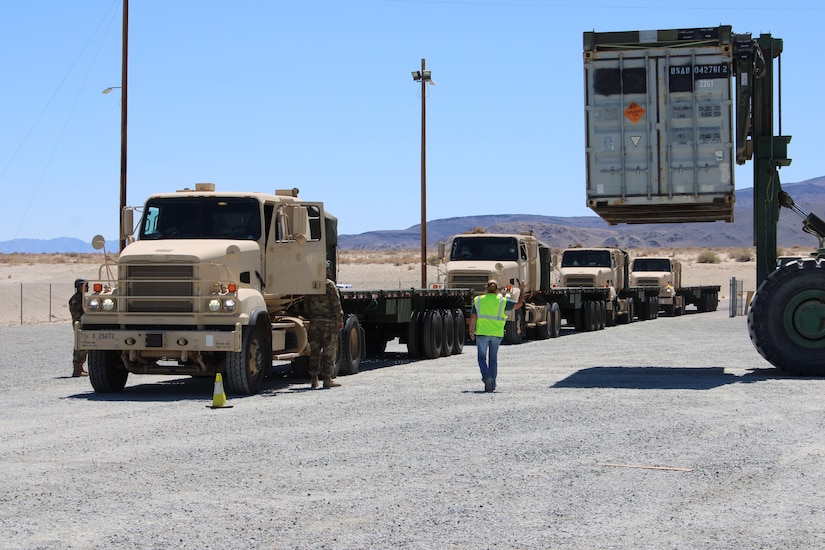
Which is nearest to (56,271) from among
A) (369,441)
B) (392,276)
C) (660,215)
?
(392,276)

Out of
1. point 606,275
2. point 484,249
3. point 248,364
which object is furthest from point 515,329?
point 248,364

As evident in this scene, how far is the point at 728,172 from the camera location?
17891 millimetres

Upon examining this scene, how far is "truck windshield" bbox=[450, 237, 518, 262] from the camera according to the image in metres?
29.2

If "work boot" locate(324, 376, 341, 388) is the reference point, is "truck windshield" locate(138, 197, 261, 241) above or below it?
above

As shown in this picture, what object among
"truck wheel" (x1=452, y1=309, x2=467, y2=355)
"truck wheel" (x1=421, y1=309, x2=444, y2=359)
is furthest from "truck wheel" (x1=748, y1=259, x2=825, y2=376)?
"truck wheel" (x1=452, y1=309, x2=467, y2=355)

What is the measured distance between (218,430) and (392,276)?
6470 centimetres

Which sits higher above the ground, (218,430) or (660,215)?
(660,215)

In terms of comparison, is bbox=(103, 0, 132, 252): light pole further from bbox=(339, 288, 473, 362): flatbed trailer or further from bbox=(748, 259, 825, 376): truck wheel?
bbox=(748, 259, 825, 376): truck wheel

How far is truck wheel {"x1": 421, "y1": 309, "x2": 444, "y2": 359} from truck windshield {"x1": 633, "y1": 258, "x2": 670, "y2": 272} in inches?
1044

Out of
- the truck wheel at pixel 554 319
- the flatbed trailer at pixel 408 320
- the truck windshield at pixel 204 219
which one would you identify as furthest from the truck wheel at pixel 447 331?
the truck windshield at pixel 204 219

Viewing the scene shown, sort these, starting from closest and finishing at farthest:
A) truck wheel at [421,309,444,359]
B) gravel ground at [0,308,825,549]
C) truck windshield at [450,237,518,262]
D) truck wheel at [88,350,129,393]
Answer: gravel ground at [0,308,825,549] < truck wheel at [88,350,129,393] < truck wheel at [421,309,444,359] < truck windshield at [450,237,518,262]

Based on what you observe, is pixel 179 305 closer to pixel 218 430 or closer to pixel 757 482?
pixel 218 430

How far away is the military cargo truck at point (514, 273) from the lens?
28.2m

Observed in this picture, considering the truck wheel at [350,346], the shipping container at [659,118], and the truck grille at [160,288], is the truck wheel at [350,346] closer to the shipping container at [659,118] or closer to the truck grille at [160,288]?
the truck grille at [160,288]
